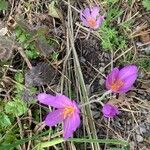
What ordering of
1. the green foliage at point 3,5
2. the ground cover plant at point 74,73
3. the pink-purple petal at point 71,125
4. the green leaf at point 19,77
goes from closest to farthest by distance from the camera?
the pink-purple petal at point 71,125
the ground cover plant at point 74,73
the green leaf at point 19,77
the green foliage at point 3,5

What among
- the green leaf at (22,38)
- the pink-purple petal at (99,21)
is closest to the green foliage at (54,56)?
the green leaf at (22,38)

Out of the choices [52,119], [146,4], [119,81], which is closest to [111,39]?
[146,4]

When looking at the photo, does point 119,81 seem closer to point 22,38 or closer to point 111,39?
point 111,39

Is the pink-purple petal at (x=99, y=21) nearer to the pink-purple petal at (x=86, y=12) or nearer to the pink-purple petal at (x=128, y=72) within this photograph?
the pink-purple petal at (x=86, y=12)

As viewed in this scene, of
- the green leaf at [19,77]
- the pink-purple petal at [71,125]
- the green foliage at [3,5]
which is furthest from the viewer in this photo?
the green foliage at [3,5]

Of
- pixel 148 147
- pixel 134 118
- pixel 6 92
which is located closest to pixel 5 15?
pixel 6 92

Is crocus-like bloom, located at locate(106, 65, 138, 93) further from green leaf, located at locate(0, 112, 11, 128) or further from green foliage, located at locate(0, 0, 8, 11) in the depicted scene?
green foliage, located at locate(0, 0, 8, 11)

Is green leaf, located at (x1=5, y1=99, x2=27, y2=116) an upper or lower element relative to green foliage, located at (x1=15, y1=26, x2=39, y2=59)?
lower

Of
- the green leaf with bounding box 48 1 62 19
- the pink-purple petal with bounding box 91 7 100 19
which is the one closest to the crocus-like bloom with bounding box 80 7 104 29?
the pink-purple petal with bounding box 91 7 100 19

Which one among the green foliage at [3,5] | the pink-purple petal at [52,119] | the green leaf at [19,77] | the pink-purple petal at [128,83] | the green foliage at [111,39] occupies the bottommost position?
the pink-purple petal at [52,119]
